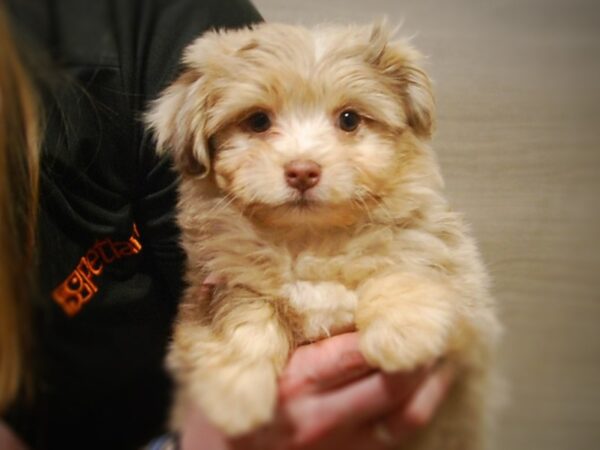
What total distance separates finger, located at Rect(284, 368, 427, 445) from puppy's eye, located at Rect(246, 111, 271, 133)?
1.14 feet

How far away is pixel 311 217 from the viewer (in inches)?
29.6

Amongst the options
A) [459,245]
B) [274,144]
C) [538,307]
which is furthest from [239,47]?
[538,307]

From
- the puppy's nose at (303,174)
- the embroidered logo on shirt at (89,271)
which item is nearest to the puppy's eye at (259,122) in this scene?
the puppy's nose at (303,174)

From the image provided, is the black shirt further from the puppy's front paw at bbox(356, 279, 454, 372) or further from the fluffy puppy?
the puppy's front paw at bbox(356, 279, 454, 372)

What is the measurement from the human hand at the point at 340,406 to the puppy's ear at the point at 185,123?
308 mm

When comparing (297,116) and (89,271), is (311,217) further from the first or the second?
(89,271)

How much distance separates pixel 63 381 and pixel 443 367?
1.42ft

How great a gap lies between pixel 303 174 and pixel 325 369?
8.9 inches

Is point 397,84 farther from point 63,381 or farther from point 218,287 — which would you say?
point 63,381

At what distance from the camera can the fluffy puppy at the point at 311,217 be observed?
2.32ft

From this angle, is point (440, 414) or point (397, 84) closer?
point (440, 414)

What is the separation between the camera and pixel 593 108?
80cm

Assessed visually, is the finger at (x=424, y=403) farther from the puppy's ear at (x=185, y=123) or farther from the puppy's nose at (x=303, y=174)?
the puppy's ear at (x=185, y=123)

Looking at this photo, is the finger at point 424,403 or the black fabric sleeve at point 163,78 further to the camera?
the black fabric sleeve at point 163,78
